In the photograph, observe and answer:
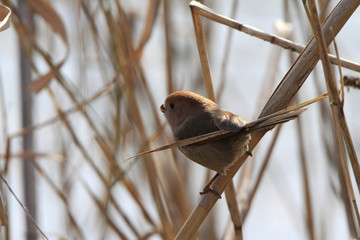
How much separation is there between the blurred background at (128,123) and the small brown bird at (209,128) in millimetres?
116

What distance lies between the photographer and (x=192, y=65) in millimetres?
2305

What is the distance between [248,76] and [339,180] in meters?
1.64

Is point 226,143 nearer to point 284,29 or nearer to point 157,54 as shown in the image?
point 284,29

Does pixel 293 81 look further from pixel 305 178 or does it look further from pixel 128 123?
pixel 128 123

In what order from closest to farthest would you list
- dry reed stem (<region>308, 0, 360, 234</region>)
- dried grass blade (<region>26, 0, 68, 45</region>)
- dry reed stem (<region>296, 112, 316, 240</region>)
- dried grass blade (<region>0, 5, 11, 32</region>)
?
dry reed stem (<region>308, 0, 360, 234</region>) → dried grass blade (<region>0, 5, 11, 32</region>) → dried grass blade (<region>26, 0, 68, 45</region>) → dry reed stem (<region>296, 112, 316, 240</region>)

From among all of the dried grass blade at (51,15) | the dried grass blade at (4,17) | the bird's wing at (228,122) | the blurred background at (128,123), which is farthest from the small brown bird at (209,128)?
the dried grass blade at (4,17)

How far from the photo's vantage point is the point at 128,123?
7.21 ft

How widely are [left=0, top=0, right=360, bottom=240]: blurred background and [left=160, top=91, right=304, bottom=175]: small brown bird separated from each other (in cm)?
12

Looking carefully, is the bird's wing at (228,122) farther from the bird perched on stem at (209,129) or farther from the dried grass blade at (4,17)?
the dried grass blade at (4,17)

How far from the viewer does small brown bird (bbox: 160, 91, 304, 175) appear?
146 centimetres

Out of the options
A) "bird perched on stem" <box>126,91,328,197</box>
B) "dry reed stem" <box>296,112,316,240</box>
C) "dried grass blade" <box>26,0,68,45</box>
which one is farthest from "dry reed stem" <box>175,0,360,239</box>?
"dried grass blade" <box>26,0,68,45</box>

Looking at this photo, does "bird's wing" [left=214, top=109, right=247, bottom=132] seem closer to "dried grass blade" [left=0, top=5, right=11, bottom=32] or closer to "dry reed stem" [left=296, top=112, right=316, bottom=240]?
"dry reed stem" [left=296, top=112, right=316, bottom=240]

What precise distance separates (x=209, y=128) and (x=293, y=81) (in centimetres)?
37

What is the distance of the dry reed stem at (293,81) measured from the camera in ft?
3.95
